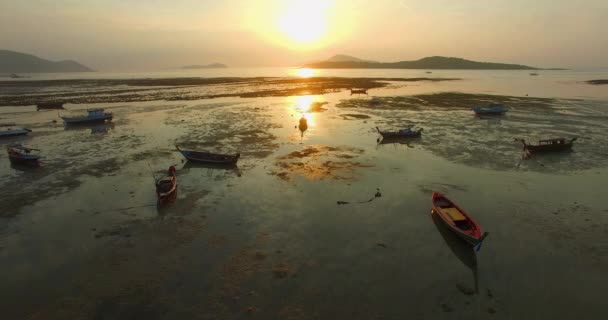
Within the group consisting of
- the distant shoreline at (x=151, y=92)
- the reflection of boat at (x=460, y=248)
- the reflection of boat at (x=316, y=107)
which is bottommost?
the reflection of boat at (x=460, y=248)

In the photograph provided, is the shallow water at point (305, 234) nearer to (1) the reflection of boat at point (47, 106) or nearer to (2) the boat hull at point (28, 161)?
(2) the boat hull at point (28, 161)

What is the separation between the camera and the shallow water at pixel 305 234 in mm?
11938

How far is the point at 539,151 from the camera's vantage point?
95.5 ft

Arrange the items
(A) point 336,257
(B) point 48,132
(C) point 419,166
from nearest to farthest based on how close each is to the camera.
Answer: (A) point 336,257
(C) point 419,166
(B) point 48,132

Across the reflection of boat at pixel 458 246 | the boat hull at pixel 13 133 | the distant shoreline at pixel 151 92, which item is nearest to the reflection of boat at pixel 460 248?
the reflection of boat at pixel 458 246

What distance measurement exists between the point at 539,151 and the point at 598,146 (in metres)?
8.06

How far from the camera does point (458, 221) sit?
53.9 feet

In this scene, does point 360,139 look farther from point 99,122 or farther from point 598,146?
point 99,122

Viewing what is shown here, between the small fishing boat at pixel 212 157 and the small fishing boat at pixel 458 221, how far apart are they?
15.3 metres

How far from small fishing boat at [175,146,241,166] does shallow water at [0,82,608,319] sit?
3.31ft

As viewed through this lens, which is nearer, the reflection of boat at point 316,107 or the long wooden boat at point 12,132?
the long wooden boat at point 12,132

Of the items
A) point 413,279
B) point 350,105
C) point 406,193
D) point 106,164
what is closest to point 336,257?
point 413,279

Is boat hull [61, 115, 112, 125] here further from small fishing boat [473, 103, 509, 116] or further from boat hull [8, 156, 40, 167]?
small fishing boat [473, 103, 509, 116]

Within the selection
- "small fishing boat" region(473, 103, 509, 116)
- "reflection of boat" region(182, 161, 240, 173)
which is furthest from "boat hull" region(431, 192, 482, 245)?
"small fishing boat" region(473, 103, 509, 116)
